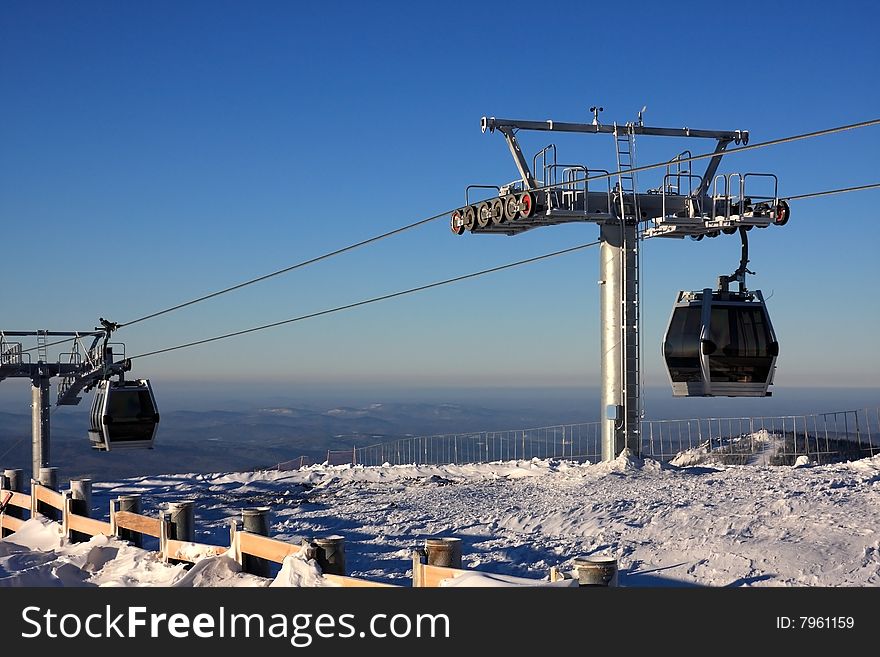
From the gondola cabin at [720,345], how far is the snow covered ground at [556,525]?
5.95 feet

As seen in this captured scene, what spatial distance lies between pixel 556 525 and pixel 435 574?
910 centimetres

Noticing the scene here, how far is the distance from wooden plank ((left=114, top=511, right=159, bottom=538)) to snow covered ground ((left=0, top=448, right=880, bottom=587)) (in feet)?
0.81

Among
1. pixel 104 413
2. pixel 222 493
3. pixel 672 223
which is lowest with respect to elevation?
pixel 222 493

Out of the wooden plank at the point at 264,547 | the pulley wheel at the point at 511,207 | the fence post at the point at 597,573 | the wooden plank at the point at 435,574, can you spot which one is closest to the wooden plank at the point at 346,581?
the wooden plank at the point at 435,574

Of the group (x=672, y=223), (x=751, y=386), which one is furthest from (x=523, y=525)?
(x=672, y=223)

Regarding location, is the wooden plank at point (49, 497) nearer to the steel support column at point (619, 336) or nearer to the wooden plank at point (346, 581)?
the wooden plank at point (346, 581)

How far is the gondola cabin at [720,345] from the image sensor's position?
18938 millimetres

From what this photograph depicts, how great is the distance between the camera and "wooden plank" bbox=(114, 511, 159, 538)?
39.8 ft

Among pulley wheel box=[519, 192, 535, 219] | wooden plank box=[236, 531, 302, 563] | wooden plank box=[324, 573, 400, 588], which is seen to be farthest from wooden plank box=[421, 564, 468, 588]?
pulley wheel box=[519, 192, 535, 219]
